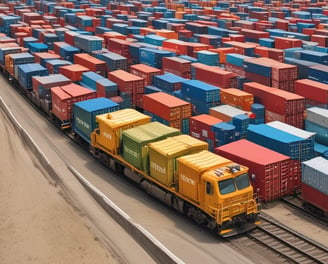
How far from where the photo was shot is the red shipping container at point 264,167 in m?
25.9

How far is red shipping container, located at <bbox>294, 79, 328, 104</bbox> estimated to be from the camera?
35.9 m

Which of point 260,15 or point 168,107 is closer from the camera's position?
point 168,107

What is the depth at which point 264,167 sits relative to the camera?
83.6ft

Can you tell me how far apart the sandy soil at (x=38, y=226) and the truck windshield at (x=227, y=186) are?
6008mm

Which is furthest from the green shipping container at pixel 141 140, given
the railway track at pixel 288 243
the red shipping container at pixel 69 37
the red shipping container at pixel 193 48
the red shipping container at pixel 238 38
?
the red shipping container at pixel 69 37

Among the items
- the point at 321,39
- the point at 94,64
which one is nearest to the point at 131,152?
the point at 94,64

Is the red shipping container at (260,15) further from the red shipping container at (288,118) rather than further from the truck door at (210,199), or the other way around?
the truck door at (210,199)

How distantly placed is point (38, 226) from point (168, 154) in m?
7.52

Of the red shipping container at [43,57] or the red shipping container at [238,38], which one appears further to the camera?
the red shipping container at [238,38]

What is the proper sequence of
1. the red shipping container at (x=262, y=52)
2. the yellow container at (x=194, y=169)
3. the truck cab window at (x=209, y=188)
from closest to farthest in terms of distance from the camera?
the truck cab window at (x=209, y=188)
the yellow container at (x=194, y=169)
the red shipping container at (x=262, y=52)

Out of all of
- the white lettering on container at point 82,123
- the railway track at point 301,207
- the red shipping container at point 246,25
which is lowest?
the railway track at point 301,207

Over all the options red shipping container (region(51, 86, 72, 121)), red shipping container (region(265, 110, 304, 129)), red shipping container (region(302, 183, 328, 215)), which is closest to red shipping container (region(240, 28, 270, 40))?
red shipping container (region(265, 110, 304, 129))

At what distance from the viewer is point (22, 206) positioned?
2645 centimetres

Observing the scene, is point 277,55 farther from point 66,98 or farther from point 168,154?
point 168,154
